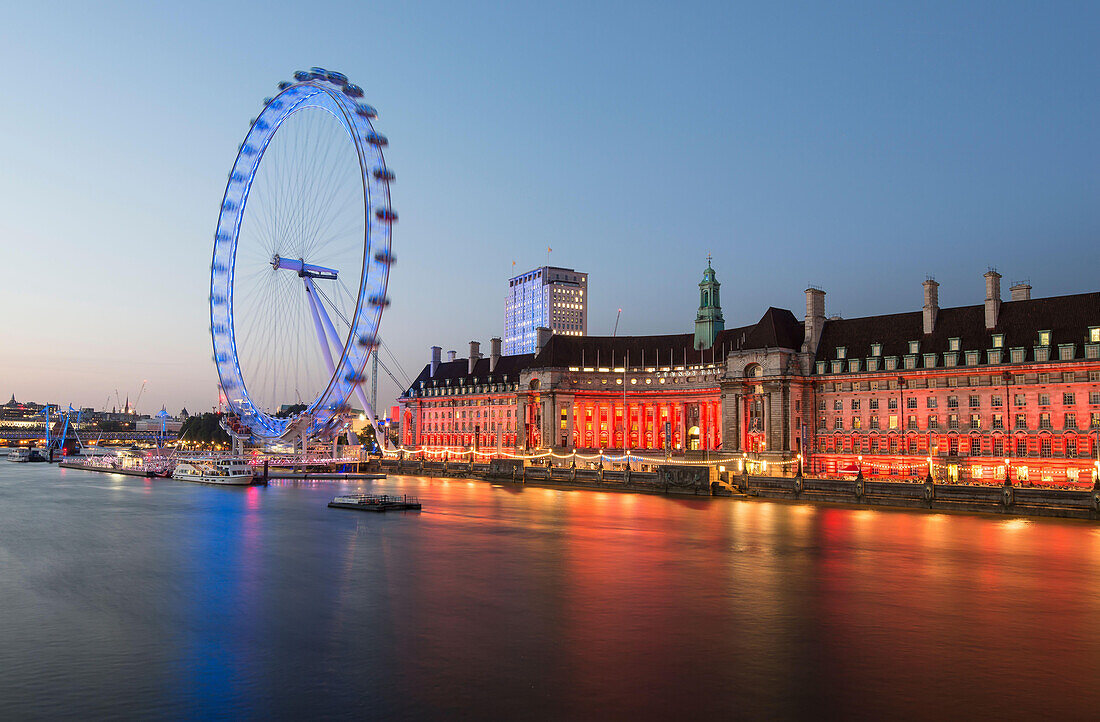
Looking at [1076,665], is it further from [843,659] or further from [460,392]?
[460,392]

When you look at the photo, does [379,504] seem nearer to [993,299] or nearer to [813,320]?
[813,320]

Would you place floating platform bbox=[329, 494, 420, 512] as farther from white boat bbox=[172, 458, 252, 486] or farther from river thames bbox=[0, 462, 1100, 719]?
white boat bbox=[172, 458, 252, 486]

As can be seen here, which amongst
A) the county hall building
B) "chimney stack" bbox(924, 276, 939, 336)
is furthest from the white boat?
"chimney stack" bbox(924, 276, 939, 336)

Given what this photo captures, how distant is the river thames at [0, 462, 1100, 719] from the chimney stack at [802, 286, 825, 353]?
5708 cm

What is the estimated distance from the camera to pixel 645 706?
23750 mm

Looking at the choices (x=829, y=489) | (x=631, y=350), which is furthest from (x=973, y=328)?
(x=631, y=350)

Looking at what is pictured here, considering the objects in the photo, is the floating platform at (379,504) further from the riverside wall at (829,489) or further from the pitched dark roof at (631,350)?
the pitched dark roof at (631,350)

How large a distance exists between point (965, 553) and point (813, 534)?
36.6 feet

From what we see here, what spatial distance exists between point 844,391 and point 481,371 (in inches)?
3279

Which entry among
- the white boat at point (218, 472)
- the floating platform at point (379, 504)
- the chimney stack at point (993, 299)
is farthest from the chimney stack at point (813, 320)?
the white boat at point (218, 472)

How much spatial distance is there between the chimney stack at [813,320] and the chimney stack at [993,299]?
76.3ft

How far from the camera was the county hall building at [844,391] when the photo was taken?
318ft

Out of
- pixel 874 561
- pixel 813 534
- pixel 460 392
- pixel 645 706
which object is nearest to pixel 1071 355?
pixel 813 534

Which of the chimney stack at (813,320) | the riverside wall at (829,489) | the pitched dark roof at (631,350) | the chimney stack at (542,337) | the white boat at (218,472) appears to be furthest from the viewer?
the chimney stack at (542,337)
